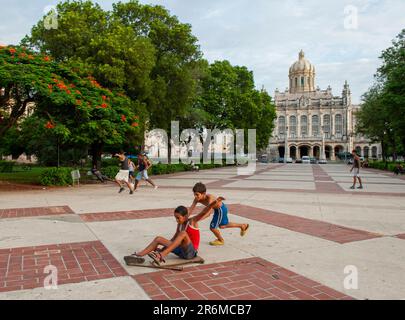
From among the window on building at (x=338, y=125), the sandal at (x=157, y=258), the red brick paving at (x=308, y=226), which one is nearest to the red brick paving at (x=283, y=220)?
the red brick paving at (x=308, y=226)

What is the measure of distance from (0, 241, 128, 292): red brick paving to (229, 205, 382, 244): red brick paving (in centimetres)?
393

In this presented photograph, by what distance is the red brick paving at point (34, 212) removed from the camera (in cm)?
877

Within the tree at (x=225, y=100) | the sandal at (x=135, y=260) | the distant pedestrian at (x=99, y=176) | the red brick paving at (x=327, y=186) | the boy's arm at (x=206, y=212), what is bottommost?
the red brick paving at (x=327, y=186)

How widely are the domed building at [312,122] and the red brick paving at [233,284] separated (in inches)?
4375

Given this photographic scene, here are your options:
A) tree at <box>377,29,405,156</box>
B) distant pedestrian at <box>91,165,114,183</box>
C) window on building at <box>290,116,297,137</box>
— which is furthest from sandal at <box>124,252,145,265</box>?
window on building at <box>290,116,297,137</box>

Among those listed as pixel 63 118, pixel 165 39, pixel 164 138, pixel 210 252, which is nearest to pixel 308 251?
pixel 210 252

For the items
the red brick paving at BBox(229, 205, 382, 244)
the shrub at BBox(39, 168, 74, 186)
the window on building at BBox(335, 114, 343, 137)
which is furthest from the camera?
the window on building at BBox(335, 114, 343, 137)

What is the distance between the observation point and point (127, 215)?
8.76 meters

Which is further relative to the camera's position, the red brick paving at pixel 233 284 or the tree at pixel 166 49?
the tree at pixel 166 49

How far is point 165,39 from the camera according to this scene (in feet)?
86.8

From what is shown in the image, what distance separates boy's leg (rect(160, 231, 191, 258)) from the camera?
4.65 metres

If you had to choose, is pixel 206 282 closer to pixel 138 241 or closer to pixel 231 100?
pixel 138 241

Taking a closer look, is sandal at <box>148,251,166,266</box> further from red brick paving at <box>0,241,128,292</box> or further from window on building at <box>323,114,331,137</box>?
window on building at <box>323,114,331,137</box>

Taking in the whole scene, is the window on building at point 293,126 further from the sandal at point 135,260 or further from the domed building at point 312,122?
the sandal at point 135,260
